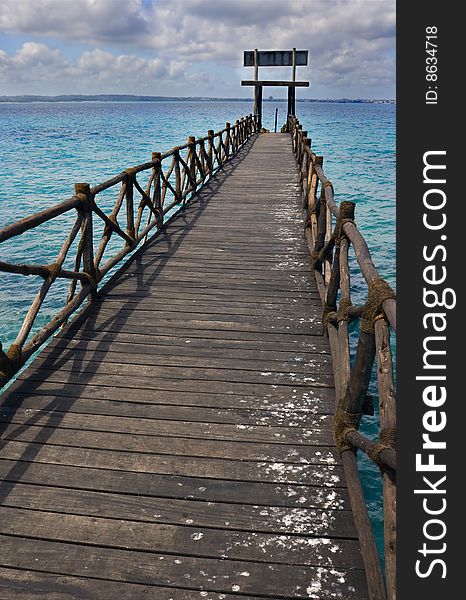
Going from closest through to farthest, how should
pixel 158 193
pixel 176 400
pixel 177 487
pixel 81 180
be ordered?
pixel 177 487
pixel 176 400
pixel 158 193
pixel 81 180

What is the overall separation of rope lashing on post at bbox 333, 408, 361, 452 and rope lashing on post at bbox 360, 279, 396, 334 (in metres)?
0.69

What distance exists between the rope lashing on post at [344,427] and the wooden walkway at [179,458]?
0.11 m

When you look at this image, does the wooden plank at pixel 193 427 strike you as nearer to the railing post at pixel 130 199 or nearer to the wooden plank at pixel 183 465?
the wooden plank at pixel 183 465

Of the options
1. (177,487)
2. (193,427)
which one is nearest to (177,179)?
(193,427)

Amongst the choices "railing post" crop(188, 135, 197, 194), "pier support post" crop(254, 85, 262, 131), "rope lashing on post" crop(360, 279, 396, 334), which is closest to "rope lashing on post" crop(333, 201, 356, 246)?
"rope lashing on post" crop(360, 279, 396, 334)

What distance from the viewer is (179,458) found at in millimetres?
3219

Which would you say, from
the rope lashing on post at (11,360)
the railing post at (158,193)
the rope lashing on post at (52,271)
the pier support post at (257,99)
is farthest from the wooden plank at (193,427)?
the pier support post at (257,99)

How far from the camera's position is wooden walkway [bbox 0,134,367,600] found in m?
2.44

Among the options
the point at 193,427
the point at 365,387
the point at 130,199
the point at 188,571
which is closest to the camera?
the point at 188,571

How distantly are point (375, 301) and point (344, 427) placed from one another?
3.28ft

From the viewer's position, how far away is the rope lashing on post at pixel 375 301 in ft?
8.70

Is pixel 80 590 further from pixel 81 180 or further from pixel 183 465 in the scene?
pixel 81 180

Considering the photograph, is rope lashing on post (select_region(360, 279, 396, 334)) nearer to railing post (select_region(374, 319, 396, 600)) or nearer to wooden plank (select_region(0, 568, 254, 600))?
railing post (select_region(374, 319, 396, 600))

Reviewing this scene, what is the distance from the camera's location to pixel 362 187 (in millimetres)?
28375
